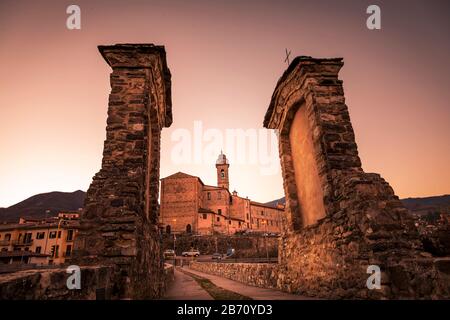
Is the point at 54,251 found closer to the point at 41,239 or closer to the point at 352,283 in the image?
the point at 41,239

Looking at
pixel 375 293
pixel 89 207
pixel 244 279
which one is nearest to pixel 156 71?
pixel 89 207

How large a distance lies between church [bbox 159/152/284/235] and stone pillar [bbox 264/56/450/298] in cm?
4484

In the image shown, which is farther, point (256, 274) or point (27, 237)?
point (27, 237)

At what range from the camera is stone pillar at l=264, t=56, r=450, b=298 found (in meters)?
3.94

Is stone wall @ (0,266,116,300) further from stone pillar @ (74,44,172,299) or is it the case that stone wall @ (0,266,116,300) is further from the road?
the road

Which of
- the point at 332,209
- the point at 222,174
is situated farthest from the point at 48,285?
the point at 222,174

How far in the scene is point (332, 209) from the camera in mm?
5520

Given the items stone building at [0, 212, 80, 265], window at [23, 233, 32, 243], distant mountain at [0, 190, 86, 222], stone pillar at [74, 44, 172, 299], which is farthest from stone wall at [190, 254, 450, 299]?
distant mountain at [0, 190, 86, 222]

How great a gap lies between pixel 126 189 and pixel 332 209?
4369 millimetres

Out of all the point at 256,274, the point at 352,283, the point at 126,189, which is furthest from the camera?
the point at 256,274

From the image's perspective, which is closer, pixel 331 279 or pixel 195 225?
pixel 331 279
